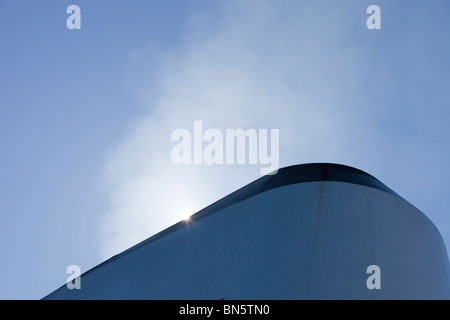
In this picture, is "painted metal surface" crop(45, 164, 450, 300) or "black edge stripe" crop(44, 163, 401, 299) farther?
"black edge stripe" crop(44, 163, 401, 299)

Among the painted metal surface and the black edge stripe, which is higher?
the black edge stripe

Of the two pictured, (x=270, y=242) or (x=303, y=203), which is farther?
(x=303, y=203)

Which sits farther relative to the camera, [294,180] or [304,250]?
[294,180]

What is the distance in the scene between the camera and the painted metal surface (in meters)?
5.78

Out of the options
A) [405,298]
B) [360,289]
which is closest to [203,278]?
[360,289]

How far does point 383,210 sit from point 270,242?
1.69m

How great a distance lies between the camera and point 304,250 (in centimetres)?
606

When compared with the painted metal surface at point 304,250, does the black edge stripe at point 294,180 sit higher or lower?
higher

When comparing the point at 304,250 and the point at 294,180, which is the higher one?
the point at 294,180

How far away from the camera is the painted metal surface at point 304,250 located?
19.0 feet
